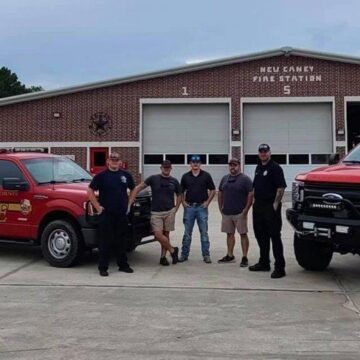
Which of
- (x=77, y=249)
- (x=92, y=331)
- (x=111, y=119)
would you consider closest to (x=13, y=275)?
(x=77, y=249)

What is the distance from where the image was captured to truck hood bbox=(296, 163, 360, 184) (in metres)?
7.25

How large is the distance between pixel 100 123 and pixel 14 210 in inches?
694

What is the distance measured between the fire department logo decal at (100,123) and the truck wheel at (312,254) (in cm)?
1894

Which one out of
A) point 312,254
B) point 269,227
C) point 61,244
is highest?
point 269,227

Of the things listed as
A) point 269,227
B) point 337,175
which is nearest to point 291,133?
point 269,227

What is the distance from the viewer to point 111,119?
26672mm

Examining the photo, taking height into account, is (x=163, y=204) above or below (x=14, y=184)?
below

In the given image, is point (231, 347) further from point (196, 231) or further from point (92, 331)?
point (196, 231)

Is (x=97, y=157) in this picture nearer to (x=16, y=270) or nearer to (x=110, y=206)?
(x=16, y=270)

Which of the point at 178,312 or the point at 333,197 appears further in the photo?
the point at 333,197

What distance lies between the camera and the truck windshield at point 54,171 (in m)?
9.52

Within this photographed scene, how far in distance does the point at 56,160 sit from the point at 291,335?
596 centimetres

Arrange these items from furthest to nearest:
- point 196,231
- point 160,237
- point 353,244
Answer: point 196,231 < point 160,237 < point 353,244

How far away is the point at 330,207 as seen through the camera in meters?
7.38
